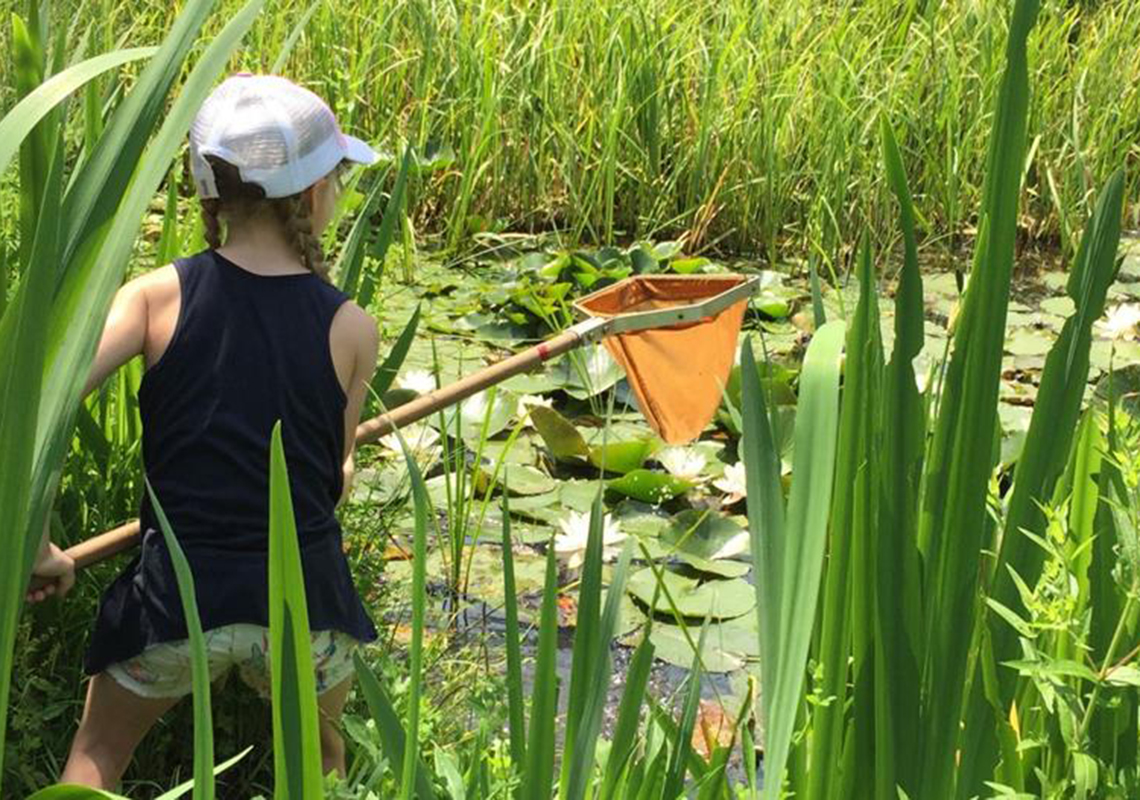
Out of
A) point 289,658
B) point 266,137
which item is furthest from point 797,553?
point 266,137

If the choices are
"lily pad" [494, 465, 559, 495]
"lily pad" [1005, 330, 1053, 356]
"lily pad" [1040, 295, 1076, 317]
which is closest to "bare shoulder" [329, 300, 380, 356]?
"lily pad" [494, 465, 559, 495]

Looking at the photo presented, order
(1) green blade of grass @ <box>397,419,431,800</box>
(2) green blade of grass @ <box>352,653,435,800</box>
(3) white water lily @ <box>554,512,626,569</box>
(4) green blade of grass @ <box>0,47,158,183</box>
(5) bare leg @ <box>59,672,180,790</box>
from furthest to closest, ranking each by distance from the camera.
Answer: (3) white water lily @ <box>554,512,626,569</box>, (5) bare leg @ <box>59,672,180,790</box>, (2) green blade of grass @ <box>352,653,435,800</box>, (4) green blade of grass @ <box>0,47,158,183</box>, (1) green blade of grass @ <box>397,419,431,800</box>

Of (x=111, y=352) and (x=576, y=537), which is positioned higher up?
(x=111, y=352)

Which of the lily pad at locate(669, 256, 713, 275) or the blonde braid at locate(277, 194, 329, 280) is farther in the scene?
the lily pad at locate(669, 256, 713, 275)

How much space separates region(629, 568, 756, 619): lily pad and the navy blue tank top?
103 centimetres

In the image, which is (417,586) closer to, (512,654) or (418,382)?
(512,654)

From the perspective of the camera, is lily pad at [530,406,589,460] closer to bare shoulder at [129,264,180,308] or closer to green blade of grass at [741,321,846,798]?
bare shoulder at [129,264,180,308]

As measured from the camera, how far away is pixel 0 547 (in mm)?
900

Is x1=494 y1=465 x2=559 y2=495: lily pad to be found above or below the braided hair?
below

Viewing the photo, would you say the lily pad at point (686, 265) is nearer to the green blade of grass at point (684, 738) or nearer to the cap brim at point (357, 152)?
the cap brim at point (357, 152)

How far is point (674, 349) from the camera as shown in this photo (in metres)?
2.83

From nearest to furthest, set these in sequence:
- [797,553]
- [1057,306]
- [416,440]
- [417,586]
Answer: [417,586] → [797,553] → [416,440] → [1057,306]

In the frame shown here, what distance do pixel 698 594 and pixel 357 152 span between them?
3.76 ft

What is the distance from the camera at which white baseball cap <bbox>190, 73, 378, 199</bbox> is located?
5.97 feet
